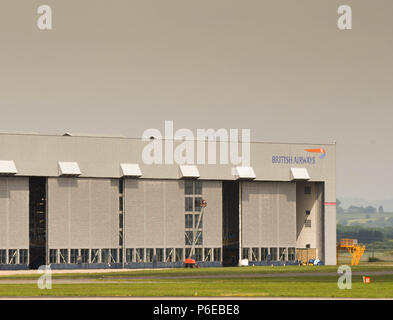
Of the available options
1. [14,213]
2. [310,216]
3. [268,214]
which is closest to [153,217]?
[268,214]

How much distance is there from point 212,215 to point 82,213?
20.9m

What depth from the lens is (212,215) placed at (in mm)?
137625

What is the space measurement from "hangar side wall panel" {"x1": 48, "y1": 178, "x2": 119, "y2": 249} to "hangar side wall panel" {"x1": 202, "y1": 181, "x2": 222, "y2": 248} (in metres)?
14.3

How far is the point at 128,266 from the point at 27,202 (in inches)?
709

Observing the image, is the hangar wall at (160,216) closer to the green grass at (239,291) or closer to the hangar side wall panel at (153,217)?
the hangar side wall panel at (153,217)

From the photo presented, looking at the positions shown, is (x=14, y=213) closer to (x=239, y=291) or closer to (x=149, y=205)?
(x=149, y=205)

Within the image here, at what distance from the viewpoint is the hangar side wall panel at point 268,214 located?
13888cm

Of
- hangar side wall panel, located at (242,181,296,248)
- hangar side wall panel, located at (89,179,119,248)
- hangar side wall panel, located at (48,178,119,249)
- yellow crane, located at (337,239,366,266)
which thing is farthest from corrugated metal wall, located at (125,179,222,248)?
yellow crane, located at (337,239,366,266)

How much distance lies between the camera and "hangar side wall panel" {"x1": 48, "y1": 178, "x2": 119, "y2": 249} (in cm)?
12812

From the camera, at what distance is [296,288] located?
71.2m

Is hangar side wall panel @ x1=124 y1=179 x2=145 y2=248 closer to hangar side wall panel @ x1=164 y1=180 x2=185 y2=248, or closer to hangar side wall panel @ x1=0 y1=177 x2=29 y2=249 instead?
hangar side wall panel @ x1=164 y1=180 x2=185 y2=248
